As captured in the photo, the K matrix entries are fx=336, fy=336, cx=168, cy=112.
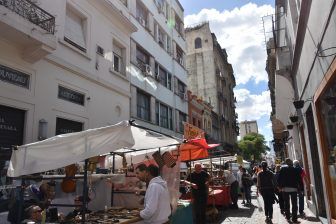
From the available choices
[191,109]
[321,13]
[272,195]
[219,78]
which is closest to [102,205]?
[272,195]

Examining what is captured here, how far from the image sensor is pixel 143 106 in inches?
811

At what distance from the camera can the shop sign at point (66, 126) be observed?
12.2 meters

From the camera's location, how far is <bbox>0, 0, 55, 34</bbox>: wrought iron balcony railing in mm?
9680

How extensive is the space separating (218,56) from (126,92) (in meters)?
34.2

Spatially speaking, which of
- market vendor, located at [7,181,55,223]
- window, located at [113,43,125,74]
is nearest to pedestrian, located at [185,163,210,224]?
market vendor, located at [7,181,55,223]

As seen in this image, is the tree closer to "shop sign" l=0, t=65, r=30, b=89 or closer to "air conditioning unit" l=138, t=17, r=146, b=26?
"air conditioning unit" l=138, t=17, r=146, b=26

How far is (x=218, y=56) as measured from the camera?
→ 4959 centimetres

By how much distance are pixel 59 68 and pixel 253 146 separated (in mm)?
71953

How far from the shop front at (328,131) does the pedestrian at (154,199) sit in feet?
12.5

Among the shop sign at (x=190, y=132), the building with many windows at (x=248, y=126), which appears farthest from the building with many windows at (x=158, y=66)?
the building with many windows at (x=248, y=126)

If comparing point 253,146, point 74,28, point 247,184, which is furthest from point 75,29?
Answer: point 253,146

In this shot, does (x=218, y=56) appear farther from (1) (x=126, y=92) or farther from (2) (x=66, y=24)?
(2) (x=66, y=24)

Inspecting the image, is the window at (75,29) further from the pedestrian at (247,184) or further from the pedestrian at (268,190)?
the pedestrian at (247,184)

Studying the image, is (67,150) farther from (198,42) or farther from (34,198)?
(198,42)
